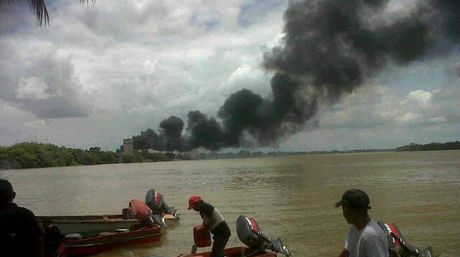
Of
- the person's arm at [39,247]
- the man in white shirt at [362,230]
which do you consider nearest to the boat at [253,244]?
the person's arm at [39,247]

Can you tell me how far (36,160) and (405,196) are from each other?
10816 centimetres

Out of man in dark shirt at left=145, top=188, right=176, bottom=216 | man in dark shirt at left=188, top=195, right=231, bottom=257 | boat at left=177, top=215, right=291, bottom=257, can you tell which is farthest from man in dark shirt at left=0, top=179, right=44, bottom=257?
man in dark shirt at left=145, top=188, right=176, bottom=216

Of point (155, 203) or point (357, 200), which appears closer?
point (357, 200)

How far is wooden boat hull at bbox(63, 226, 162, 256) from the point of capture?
49.9ft

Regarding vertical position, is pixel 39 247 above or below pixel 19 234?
below

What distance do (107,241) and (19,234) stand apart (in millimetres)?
11705

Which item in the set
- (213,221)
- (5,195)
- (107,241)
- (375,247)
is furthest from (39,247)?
(107,241)

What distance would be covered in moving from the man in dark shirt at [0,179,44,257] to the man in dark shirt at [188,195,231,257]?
17.6 feet

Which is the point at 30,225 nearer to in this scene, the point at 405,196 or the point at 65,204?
the point at 405,196

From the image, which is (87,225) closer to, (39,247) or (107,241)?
(107,241)

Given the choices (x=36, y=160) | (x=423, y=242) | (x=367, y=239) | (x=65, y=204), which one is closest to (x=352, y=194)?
(x=367, y=239)

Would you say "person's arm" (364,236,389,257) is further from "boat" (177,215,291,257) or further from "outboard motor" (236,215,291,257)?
"outboard motor" (236,215,291,257)

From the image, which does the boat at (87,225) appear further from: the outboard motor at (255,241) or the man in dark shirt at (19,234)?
the man in dark shirt at (19,234)

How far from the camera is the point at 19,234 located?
4.64 m
